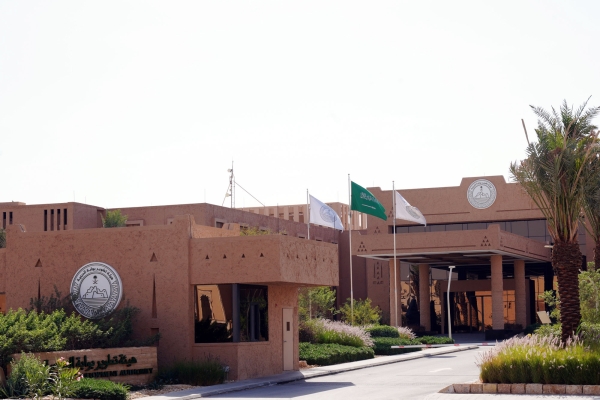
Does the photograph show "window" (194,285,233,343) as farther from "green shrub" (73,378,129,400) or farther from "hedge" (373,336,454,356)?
"hedge" (373,336,454,356)

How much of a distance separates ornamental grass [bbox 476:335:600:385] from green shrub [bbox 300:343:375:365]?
→ 13.3m

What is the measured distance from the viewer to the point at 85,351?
83.9 feet

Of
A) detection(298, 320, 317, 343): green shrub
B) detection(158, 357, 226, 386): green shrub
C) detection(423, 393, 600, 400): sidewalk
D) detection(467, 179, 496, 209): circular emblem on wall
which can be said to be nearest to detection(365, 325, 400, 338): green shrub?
detection(298, 320, 317, 343): green shrub

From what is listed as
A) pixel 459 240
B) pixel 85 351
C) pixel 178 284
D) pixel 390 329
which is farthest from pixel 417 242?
pixel 85 351

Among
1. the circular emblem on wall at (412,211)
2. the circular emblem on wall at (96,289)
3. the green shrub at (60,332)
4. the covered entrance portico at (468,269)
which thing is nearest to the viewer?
the green shrub at (60,332)

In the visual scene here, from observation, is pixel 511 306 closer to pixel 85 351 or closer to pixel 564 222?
pixel 564 222

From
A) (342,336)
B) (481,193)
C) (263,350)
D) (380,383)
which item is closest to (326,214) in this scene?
(342,336)

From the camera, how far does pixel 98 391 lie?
22609mm

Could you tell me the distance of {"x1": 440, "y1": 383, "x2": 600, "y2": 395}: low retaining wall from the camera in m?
20.3

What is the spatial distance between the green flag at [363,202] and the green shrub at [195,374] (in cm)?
2060

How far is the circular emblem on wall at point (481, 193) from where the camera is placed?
209 feet

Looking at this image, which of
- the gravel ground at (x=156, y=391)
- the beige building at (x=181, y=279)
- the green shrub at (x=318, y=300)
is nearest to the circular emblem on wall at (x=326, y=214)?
the green shrub at (x=318, y=300)

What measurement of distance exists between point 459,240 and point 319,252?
22.8 meters

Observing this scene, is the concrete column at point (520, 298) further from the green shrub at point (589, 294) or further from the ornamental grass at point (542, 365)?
the ornamental grass at point (542, 365)
